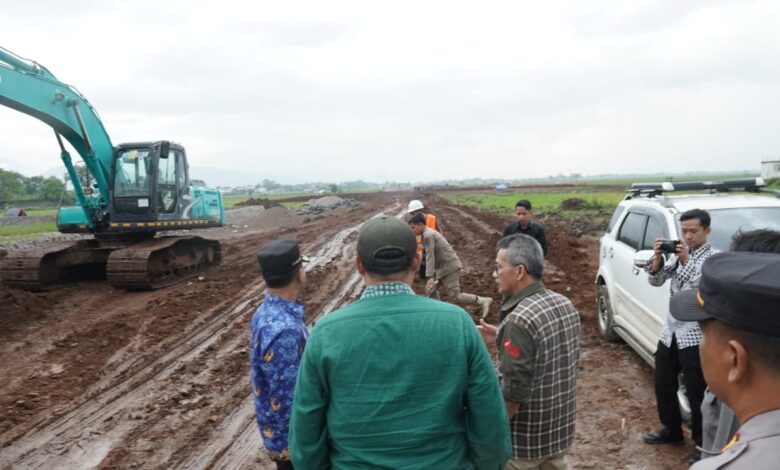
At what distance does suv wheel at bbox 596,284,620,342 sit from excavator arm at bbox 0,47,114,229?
33.8ft

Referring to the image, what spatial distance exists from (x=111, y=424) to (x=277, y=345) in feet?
12.3

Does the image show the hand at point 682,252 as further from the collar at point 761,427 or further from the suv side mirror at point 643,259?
the collar at point 761,427

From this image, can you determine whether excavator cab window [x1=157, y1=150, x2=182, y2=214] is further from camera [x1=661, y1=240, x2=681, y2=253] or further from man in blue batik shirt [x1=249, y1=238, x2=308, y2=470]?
camera [x1=661, y1=240, x2=681, y2=253]

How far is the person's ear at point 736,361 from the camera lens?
4.41 ft

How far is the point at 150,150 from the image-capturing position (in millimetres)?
12227

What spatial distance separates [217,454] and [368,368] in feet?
11.7

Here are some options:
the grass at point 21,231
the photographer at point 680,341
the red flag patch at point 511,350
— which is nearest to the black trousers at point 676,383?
the photographer at point 680,341

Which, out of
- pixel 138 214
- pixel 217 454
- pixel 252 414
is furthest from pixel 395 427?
pixel 138 214

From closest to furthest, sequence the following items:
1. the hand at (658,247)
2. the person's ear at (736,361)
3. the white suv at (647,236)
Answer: the person's ear at (736,361) → the hand at (658,247) → the white suv at (647,236)

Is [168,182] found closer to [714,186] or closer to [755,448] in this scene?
[714,186]

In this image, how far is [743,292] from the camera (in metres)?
1.31

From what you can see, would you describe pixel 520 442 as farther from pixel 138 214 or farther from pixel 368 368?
pixel 138 214

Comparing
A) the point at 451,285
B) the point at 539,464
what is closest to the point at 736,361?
the point at 539,464

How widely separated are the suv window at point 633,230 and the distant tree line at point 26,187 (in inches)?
2624
